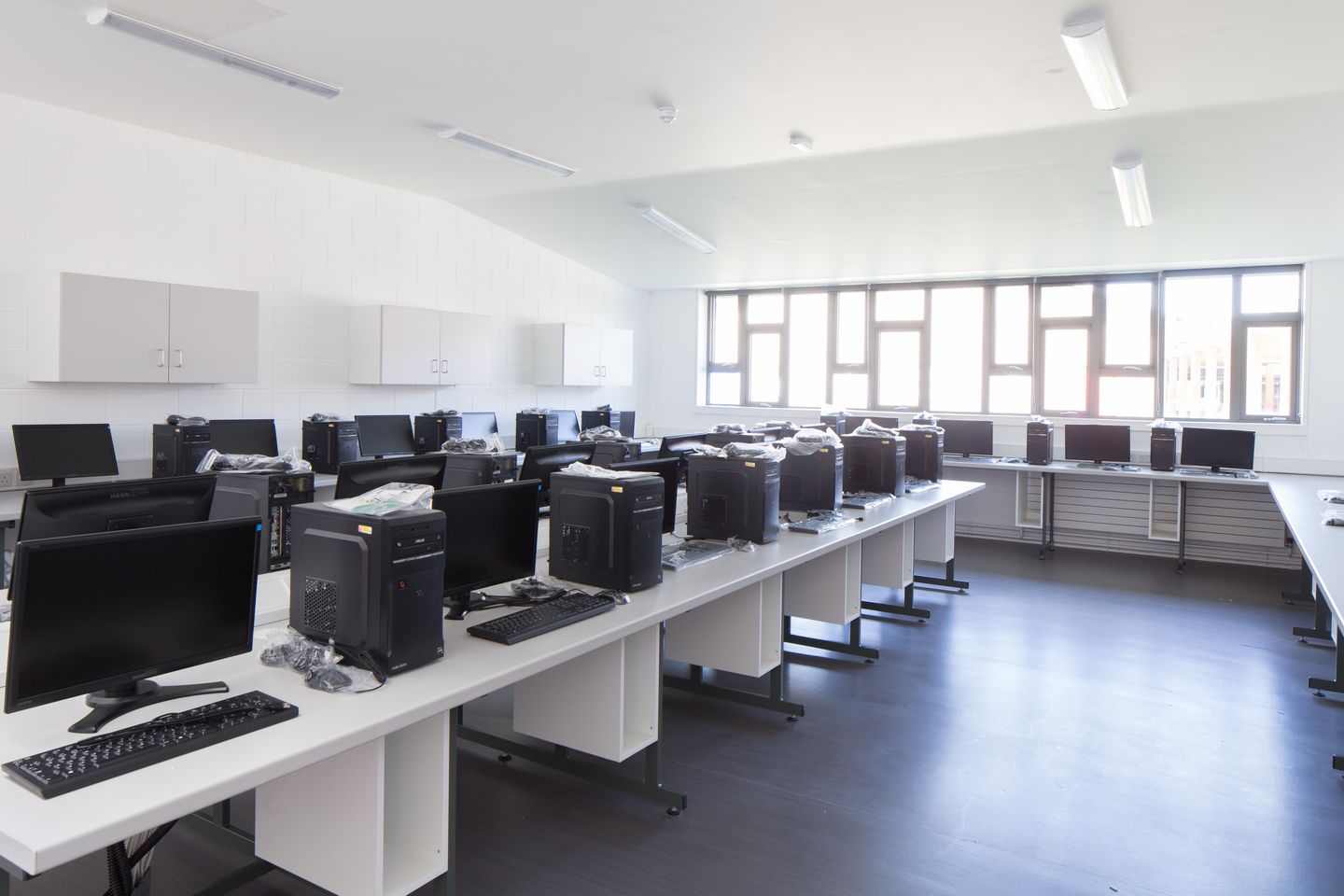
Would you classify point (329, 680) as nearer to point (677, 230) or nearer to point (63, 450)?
point (63, 450)

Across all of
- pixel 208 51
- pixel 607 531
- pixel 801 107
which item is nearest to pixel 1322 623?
pixel 801 107

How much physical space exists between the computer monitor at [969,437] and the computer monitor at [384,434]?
480cm

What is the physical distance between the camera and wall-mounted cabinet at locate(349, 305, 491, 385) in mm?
6234

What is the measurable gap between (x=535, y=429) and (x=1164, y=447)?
17.6ft

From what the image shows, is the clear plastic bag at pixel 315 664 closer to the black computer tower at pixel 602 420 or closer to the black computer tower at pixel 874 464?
the black computer tower at pixel 874 464

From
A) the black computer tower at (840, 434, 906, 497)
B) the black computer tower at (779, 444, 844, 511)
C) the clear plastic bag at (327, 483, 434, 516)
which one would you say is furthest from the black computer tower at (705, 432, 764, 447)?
the clear plastic bag at (327, 483, 434, 516)

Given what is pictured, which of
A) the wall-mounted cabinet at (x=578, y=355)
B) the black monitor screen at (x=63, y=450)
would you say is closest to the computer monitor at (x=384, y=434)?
the black monitor screen at (x=63, y=450)

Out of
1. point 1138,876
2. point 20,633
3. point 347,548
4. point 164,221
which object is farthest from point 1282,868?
point 164,221

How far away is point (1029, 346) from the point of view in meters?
7.64

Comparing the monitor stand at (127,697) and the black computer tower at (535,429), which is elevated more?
the black computer tower at (535,429)

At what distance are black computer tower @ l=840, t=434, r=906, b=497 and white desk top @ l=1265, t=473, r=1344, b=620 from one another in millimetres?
1984

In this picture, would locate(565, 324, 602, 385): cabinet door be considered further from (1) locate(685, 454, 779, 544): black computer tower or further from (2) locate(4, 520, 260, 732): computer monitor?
(2) locate(4, 520, 260, 732): computer monitor

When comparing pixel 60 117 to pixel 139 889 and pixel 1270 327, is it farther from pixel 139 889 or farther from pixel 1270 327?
pixel 1270 327

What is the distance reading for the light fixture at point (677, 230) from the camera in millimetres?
6625
